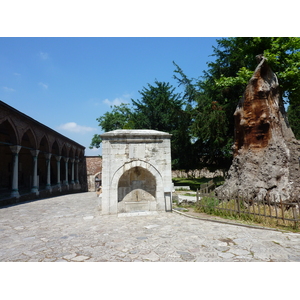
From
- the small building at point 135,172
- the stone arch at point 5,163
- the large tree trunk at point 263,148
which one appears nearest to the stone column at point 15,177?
the stone arch at point 5,163

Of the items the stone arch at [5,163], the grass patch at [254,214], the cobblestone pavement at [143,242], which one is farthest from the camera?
the stone arch at [5,163]

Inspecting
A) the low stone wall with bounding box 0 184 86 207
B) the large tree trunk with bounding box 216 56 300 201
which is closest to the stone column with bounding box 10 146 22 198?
the low stone wall with bounding box 0 184 86 207

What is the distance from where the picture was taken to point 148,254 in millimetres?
4094

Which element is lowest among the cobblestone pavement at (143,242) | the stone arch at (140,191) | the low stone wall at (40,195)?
the low stone wall at (40,195)

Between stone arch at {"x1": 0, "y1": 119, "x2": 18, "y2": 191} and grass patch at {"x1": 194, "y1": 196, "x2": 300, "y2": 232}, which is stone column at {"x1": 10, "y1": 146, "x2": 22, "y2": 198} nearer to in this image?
stone arch at {"x1": 0, "y1": 119, "x2": 18, "y2": 191}

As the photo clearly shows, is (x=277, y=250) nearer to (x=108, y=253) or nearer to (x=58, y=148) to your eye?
(x=108, y=253)

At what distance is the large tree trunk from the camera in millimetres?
8039

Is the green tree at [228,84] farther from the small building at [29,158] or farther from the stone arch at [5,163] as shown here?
the stone arch at [5,163]

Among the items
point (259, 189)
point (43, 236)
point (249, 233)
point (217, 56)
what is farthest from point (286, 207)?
point (217, 56)

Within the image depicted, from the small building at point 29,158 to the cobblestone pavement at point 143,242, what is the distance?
8.30m

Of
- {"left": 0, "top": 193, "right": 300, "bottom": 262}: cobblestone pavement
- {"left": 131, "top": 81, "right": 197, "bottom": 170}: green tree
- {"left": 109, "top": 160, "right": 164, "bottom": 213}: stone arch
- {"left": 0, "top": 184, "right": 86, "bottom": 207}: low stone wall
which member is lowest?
{"left": 0, "top": 184, "right": 86, "bottom": 207}: low stone wall

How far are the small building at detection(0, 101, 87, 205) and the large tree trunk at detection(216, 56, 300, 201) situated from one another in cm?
1347

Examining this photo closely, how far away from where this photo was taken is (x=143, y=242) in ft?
15.9

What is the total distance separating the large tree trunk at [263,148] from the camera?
804cm
